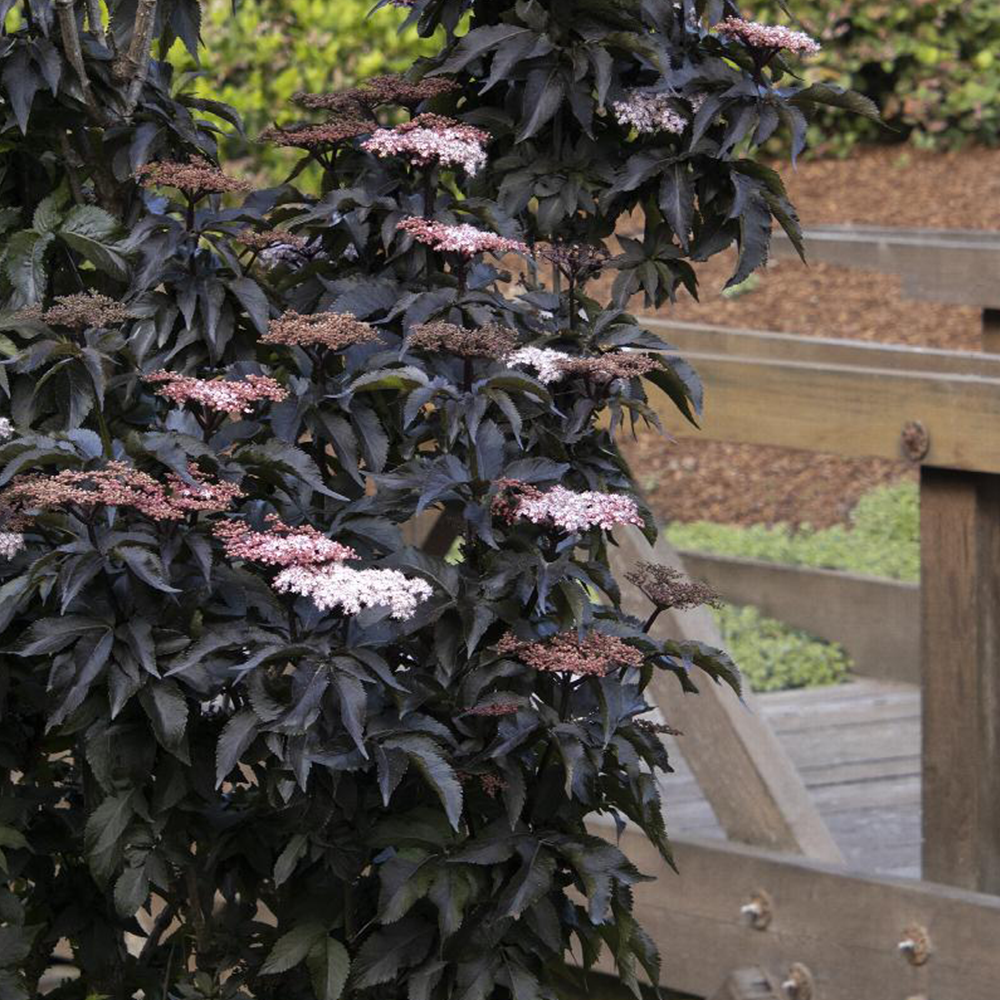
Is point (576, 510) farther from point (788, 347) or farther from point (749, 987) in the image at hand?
point (788, 347)

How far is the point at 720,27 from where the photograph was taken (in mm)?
2467

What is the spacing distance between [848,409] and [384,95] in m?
1.63

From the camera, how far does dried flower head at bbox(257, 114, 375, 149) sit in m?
2.52

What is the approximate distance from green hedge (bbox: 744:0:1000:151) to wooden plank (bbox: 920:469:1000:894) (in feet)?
21.5

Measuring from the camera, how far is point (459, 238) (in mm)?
2311

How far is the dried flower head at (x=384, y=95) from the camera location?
259 centimetres

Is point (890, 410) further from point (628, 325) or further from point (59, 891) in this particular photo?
point (59, 891)

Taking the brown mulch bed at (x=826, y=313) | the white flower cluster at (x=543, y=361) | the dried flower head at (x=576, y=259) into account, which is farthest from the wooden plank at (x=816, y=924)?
the brown mulch bed at (x=826, y=313)

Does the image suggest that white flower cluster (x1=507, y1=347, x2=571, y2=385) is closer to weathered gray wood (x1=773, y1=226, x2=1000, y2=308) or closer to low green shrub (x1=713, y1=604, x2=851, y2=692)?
weathered gray wood (x1=773, y1=226, x2=1000, y2=308)

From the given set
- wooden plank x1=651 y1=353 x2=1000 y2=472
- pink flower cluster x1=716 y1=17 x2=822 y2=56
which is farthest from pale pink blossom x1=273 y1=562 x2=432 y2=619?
wooden plank x1=651 y1=353 x2=1000 y2=472

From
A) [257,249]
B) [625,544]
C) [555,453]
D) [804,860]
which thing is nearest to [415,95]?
[257,249]

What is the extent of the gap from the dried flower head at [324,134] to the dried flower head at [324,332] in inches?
14.3

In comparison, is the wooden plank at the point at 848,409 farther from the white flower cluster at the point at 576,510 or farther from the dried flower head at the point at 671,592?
the white flower cluster at the point at 576,510

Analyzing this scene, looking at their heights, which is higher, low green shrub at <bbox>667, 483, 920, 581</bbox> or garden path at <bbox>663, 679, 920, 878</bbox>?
garden path at <bbox>663, 679, 920, 878</bbox>
